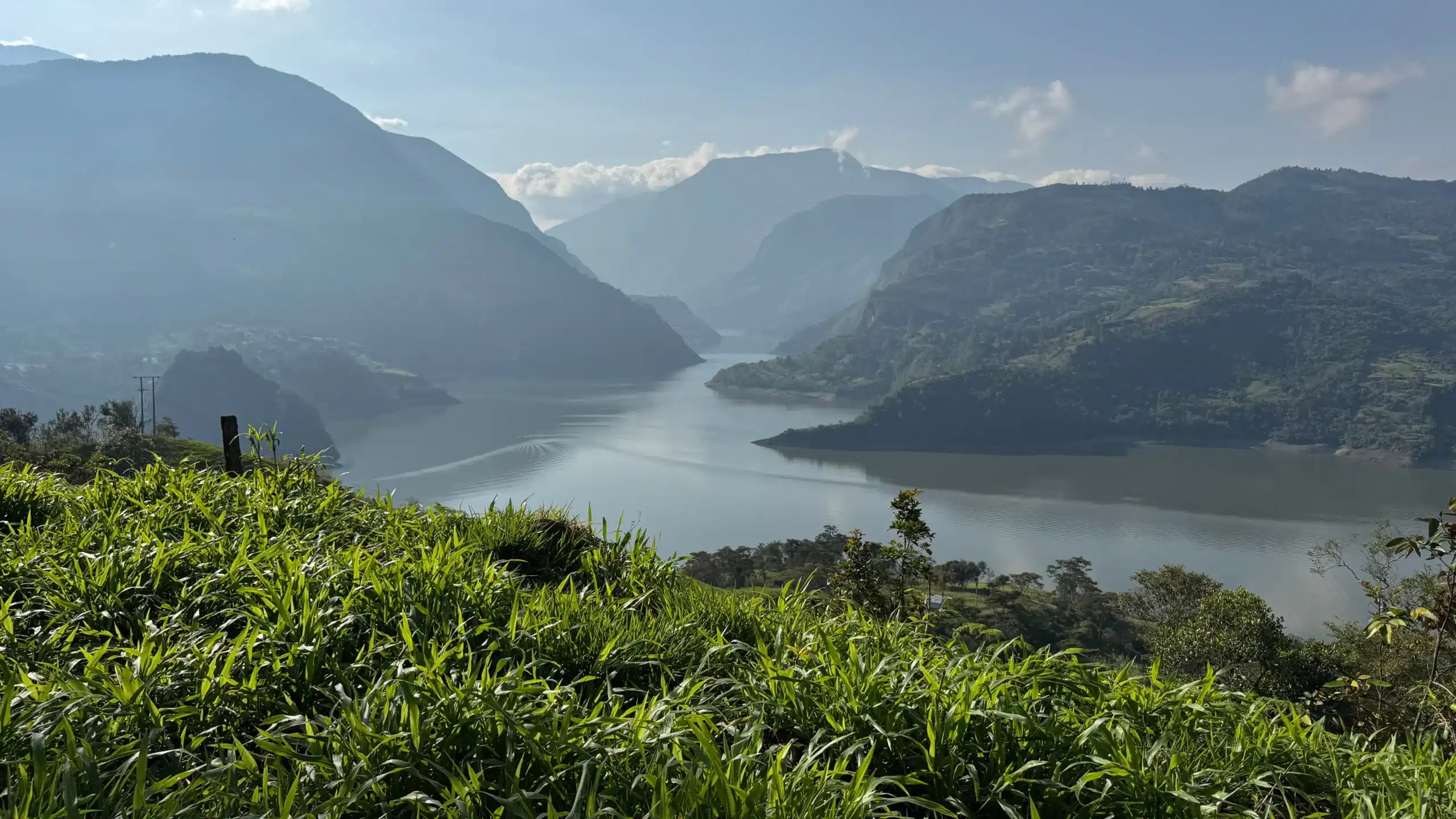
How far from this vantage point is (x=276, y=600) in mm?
2824

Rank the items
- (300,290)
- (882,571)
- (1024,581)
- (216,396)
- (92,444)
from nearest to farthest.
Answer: (882,571), (92,444), (1024,581), (216,396), (300,290)

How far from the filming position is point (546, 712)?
7.00 feet

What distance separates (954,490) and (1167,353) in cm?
7000

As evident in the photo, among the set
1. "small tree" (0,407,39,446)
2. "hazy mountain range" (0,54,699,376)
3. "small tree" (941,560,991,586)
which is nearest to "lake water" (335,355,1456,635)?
"small tree" (941,560,991,586)

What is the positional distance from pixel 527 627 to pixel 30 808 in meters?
1.36

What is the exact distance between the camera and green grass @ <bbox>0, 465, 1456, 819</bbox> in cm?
192

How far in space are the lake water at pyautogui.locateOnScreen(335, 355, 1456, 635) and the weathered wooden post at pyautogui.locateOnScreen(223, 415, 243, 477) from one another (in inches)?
1324

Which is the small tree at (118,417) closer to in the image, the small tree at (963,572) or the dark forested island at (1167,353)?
the small tree at (963,572)

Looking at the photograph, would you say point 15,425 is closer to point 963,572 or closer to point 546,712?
point 963,572

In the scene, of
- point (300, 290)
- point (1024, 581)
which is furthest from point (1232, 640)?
point (300, 290)

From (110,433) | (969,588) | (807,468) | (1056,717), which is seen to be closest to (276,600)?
(1056,717)

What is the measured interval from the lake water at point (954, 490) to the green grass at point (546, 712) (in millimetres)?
37044

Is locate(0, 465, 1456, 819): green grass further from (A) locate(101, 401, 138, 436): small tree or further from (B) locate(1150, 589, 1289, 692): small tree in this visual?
(A) locate(101, 401, 138, 436): small tree

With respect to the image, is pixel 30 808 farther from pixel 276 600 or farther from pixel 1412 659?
pixel 1412 659
